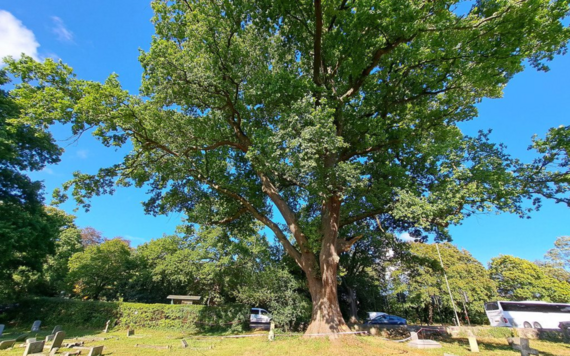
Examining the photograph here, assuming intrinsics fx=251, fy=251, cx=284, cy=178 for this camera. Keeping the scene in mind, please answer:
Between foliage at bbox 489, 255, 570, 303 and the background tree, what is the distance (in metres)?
24.0

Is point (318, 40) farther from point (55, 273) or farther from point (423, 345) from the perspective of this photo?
point (55, 273)

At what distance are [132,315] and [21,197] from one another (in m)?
10.6

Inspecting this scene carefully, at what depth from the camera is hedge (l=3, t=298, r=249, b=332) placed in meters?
17.4

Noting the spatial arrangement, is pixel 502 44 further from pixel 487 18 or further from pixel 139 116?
pixel 139 116

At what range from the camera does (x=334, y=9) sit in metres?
7.98

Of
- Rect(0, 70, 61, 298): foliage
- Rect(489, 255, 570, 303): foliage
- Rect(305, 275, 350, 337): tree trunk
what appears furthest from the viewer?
Rect(489, 255, 570, 303): foliage

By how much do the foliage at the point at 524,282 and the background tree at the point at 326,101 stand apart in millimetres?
24045

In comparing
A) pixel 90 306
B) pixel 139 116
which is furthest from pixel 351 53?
pixel 90 306

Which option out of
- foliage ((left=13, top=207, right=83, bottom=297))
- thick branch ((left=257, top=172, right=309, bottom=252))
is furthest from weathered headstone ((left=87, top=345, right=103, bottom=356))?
foliage ((left=13, top=207, right=83, bottom=297))

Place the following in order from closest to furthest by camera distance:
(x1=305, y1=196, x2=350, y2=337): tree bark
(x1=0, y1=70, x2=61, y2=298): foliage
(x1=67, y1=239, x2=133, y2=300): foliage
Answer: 1. (x1=305, y1=196, x2=350, y2=337): tree bark
2. (x1=0, y1=70, x2=61, y2=298): foliage
3. (x1=67, y1=239, x2=133, y2=300): foliage

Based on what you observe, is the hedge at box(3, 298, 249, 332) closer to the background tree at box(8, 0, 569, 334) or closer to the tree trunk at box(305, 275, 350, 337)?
the tree trunk at box(305, 275, 350, 337)

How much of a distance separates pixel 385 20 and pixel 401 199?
5342mm

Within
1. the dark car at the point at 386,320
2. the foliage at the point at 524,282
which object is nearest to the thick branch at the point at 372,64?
the dark car at the point at 386,320

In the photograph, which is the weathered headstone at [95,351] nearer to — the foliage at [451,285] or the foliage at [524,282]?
the foliage at [451,285]
